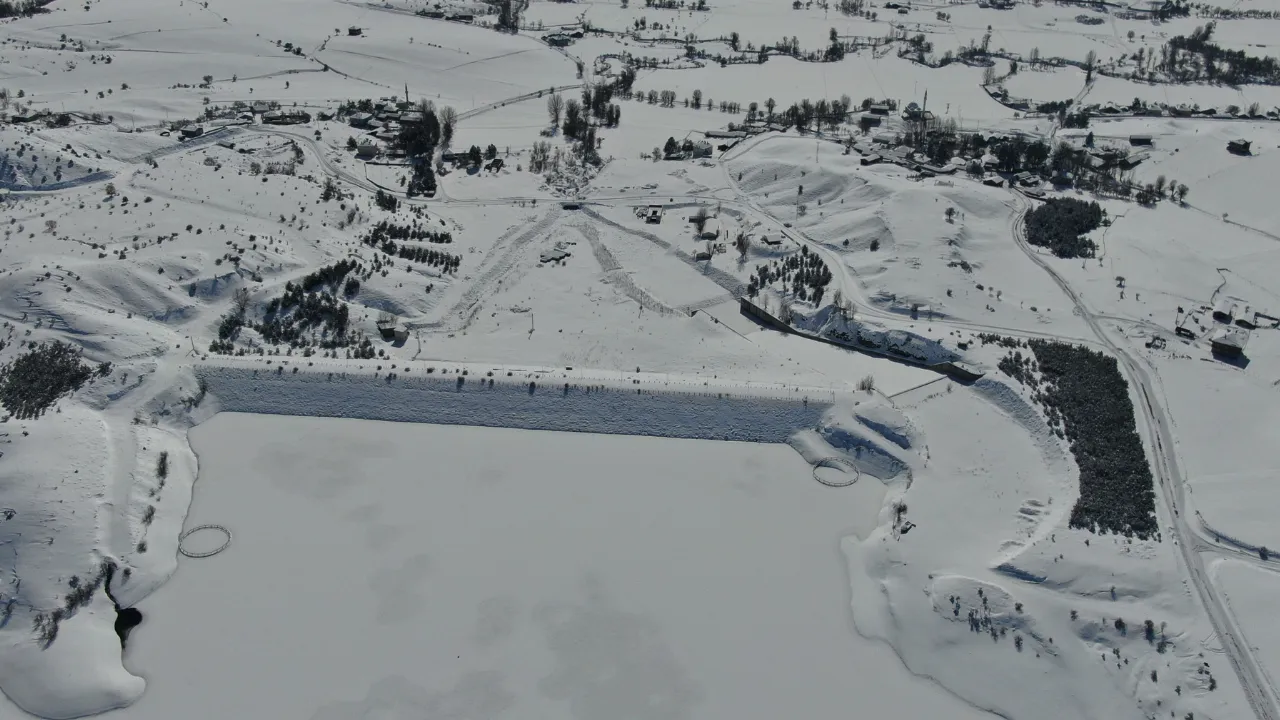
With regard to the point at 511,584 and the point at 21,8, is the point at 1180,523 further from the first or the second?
the point at 21,8

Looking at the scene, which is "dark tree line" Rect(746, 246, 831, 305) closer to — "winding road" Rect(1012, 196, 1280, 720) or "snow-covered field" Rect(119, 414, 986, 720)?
"winding road" Rect(1012, 196, 1280, 720)

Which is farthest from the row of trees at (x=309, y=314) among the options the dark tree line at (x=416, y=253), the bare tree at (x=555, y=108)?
the bare tree at (x=555, y=108)

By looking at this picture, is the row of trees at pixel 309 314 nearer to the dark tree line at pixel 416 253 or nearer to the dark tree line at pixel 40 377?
the dark tree line at pixel 416 253

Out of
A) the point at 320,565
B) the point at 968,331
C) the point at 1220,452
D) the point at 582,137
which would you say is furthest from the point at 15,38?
the point at 1220,452

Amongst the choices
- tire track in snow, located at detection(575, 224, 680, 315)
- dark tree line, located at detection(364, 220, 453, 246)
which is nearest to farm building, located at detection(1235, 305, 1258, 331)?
tire track in snow, located at detection(575, 224, 680, 315)

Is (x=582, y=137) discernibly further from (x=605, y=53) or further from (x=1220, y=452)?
(x=1220, y=452)

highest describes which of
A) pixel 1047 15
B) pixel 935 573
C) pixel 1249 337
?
pixel 1047 15
